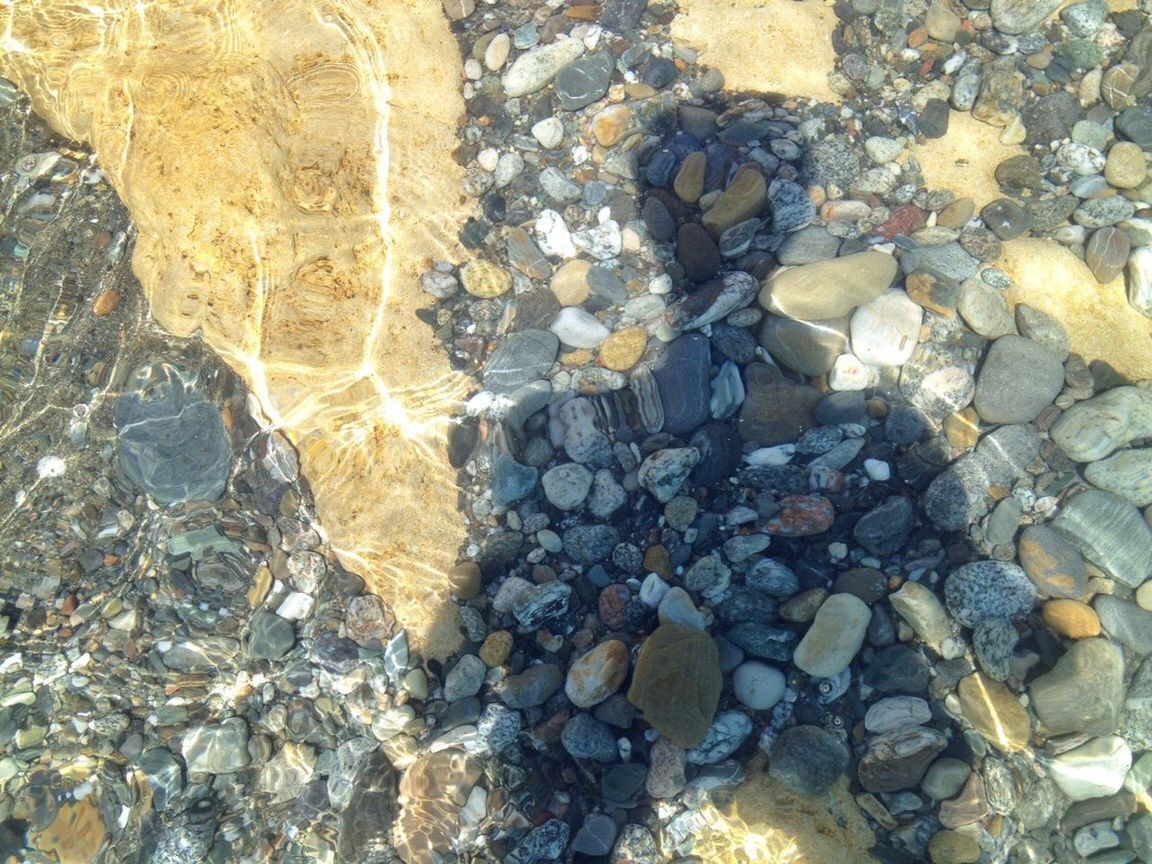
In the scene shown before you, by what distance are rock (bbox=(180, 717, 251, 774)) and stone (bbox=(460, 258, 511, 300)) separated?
248 centimetres

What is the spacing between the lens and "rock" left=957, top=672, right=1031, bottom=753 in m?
2.94

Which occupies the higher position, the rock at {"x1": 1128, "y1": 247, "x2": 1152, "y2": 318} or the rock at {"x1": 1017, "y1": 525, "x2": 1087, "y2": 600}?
the rock at {"x1": 1128, "y1": 247, "x2": 1152, "y2": 318}

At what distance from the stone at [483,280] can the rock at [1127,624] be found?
3218 mm

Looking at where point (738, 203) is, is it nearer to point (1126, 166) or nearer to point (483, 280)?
point (483, 280)

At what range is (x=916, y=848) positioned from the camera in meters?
2.86

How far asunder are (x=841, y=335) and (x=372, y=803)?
123 inches

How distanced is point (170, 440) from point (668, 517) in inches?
105

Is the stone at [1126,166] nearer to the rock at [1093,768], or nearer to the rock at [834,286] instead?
the rock at [834,286]

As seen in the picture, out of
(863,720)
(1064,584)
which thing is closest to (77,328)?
(863,720)

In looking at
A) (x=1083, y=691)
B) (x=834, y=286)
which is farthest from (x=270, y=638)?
(x=1083, y=691)

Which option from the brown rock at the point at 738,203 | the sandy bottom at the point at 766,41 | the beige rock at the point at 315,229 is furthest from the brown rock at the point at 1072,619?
the sandy bottom at the point at 766,41

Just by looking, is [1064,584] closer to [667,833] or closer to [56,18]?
[667,833]

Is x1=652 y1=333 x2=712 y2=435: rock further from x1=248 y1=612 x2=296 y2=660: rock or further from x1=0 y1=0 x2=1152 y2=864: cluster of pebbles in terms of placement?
x1=248 y1=612 x2=296 y2=660: rock

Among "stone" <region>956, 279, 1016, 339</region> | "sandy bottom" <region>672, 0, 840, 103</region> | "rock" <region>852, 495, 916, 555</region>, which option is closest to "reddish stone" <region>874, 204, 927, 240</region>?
"stone" <region>956, 279, 1016, 339</region>
